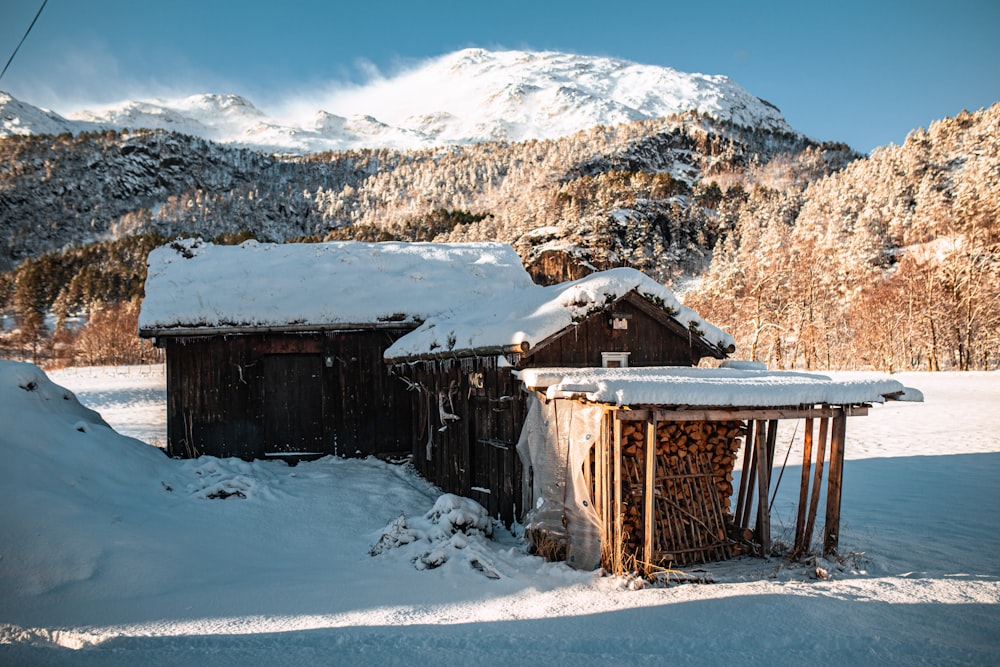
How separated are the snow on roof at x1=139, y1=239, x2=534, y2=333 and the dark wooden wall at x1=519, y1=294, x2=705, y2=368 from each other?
507 centimetres

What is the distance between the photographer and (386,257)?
55.1 feet

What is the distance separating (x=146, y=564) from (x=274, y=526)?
2.32 meters

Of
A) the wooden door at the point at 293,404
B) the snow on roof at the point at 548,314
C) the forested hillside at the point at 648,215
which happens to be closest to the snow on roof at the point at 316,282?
the wooden door at the point at 293,404

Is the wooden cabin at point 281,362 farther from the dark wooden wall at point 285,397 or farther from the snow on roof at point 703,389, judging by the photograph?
the snow on roof at point 703,389

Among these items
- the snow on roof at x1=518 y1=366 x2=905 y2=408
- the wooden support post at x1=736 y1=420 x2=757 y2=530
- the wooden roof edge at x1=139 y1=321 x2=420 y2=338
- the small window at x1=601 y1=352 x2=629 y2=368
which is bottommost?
the wooden support post at x1=736 y1=420 x2=757 y2=530

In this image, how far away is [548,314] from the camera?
9.02 meters

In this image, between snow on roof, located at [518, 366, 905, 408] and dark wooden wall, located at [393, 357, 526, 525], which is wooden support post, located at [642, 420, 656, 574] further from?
dark wooden wall, located at [393, 357, 526, 525]

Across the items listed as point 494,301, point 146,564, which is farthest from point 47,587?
point 494,301

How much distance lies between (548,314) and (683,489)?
306 centimetres

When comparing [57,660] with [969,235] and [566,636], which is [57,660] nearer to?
[566,636]

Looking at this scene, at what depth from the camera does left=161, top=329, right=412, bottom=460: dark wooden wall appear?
1398 centimetres

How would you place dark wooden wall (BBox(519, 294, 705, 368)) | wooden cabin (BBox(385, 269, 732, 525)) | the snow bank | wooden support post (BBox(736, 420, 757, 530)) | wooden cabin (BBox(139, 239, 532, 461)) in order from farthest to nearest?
wooden cabin (BBox(139, 239, 532, 461)) < dark wooden wall (BBox(519, 294, 705, 368)) < wooden cabin (BBox(385, 269, 732, 525)) < wooden support post (BBox(736, 420, 757, 530)) < the snow bank

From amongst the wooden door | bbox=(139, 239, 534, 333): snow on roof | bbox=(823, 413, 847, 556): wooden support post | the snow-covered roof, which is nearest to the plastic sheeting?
the snow-covered roof

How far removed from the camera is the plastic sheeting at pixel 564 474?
758 cm
